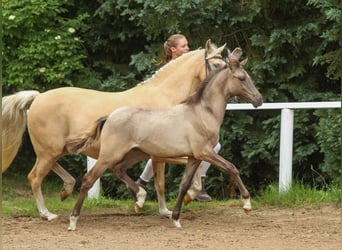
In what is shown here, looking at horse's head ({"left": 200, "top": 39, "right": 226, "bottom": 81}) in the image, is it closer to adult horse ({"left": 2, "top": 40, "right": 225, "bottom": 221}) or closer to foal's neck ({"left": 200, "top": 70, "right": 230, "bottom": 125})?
adult horse ({"left": 2, "top": 40, "right": 225, "bottom": 221})

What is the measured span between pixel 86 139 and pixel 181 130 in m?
0.95

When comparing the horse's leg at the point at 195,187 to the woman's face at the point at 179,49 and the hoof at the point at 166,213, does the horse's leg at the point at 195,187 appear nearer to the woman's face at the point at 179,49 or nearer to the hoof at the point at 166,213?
the hoof at the point at 166,213

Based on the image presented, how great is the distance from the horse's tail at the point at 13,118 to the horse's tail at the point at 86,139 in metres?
1.08

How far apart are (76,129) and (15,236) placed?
142cm

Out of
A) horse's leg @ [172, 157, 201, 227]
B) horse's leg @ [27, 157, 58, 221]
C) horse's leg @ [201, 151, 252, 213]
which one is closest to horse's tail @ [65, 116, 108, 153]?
horse's leg @ [27, 157, 58, 221]

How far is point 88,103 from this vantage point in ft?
28.9

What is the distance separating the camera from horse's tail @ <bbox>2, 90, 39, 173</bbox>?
364 inches

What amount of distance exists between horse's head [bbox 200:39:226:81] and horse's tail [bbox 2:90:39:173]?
189cm

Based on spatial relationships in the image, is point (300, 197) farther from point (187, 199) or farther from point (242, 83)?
point (242, 83)

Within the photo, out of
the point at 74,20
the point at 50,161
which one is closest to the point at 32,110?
the point at 50,161

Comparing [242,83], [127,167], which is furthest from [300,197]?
[127,167]

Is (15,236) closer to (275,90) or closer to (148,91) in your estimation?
(148,91)

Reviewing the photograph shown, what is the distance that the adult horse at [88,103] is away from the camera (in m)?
8.71

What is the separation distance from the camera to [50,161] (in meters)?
8.95
